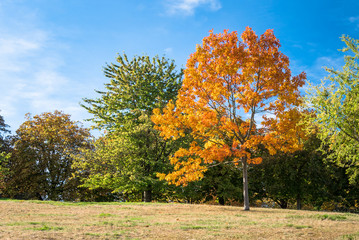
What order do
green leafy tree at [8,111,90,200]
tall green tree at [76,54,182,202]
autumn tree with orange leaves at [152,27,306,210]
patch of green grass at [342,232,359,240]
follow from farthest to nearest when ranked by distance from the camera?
1. green leafy tree at [8,111,90,200]
2. tall green tree at [76,54,182,202]
3. autumn tree with orange leaves at [152,27,306,210]
4. patch of green grass at [342,232,359,240]

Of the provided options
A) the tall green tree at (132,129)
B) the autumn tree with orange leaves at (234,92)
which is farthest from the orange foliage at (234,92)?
the tall green tree at (132,129)

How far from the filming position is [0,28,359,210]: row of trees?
651 inches

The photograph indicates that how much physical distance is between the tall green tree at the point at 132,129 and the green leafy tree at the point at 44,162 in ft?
18.3

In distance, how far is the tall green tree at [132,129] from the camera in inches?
880

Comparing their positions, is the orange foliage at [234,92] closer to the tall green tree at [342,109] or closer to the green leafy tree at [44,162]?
the tall green tree at [342,109]

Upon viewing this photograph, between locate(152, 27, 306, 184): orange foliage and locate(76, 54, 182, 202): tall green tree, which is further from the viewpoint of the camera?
locate(76, 54, 182, 202): tall green tree

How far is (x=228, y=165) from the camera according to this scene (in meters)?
27.6

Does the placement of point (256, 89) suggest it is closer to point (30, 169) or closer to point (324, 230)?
point (324, 230)

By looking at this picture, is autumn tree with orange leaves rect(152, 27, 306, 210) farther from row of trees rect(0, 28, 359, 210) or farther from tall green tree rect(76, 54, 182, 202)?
tall green tree rect(76, 54, 182, 202)

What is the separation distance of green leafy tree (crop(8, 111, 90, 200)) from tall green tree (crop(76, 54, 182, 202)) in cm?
557

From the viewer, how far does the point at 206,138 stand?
18.1 meters

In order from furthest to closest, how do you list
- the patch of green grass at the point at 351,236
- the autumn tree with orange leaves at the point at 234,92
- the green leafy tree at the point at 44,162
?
1. the green leafy tree at the point at 44,162
2. the autumn tree with orange leaves at the point at 234,92
3. the patch of green grass at the point at 351,236

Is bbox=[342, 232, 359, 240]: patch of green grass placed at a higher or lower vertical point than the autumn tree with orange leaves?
lower

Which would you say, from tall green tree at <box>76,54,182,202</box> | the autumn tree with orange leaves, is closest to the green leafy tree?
tall green tree at <box>76,54,182,202</box>
